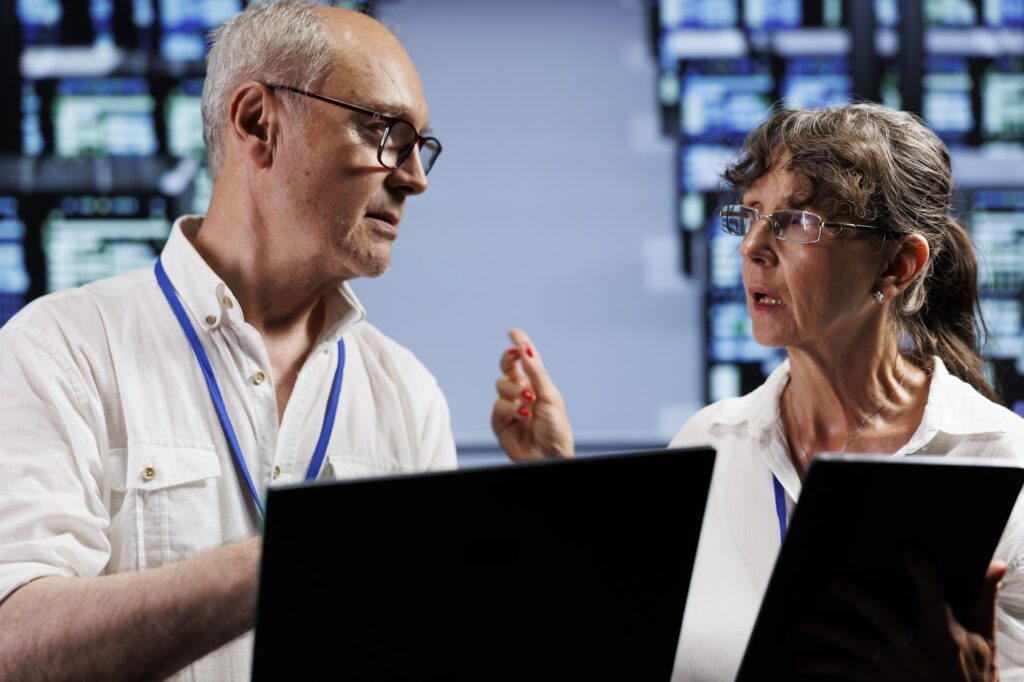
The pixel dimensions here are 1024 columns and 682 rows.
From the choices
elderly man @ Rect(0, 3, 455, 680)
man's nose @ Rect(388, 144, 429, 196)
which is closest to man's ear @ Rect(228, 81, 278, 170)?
elderly man @ Rect(0, 3, 455, 680)

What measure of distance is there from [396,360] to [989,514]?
1155mm

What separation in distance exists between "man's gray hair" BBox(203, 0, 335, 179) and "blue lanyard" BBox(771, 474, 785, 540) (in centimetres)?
107

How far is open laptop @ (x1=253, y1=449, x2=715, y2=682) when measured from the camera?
1.01 m

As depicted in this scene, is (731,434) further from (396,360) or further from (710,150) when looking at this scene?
(710,150)

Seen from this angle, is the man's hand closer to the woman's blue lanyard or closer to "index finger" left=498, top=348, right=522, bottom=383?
the woman's blue lanyard

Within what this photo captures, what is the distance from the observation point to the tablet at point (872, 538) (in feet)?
3.82

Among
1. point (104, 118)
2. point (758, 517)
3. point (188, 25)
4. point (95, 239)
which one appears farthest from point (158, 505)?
point (188, 25)

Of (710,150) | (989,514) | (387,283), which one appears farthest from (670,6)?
(989,514)

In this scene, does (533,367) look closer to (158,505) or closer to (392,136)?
(392,136)

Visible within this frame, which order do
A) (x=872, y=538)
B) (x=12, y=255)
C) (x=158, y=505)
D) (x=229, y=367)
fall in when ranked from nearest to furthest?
1. (x=872, y=538)
2. (x=158, y=505)
3. (x=229, y=367)
4. (x=12, y=255)

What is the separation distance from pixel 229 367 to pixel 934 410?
119 centimetres

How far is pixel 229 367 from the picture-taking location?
1.79m

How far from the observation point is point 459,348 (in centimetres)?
348

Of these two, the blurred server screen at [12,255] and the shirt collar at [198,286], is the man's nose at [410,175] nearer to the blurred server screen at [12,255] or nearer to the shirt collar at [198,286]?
the shirt collar at [198,286]
